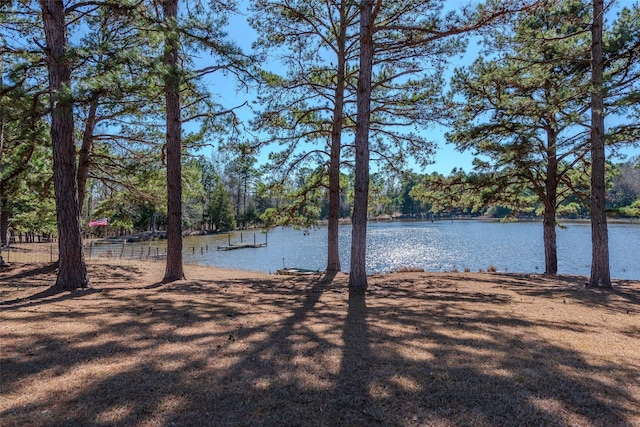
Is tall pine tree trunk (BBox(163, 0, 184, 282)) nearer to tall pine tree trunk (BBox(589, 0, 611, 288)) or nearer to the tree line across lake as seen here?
the tree line across lake

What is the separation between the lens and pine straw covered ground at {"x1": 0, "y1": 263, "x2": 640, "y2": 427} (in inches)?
95.1

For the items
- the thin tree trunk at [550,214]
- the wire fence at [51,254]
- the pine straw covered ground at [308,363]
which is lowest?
the wire fence at [51,254]

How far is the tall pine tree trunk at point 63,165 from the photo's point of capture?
19.5ft

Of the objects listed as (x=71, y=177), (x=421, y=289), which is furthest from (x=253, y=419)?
(x=421, y=289)

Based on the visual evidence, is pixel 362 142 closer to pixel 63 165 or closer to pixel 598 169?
pixel 63 165

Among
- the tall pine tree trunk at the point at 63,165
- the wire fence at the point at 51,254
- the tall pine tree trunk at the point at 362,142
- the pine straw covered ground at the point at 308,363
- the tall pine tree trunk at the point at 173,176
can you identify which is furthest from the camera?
the wire fence at the point at 51,254

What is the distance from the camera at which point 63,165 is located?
6.12 meters

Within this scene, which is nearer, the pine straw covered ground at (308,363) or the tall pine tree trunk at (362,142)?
the pine straw covered ground at (308,363)

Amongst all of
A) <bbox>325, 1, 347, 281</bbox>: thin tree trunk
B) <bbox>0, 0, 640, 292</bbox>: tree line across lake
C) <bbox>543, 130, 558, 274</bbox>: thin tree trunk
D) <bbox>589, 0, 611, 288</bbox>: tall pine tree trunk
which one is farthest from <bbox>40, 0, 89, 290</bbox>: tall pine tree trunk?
<bbox>543, 130, 558, 274</bbox>: thin tree trunk

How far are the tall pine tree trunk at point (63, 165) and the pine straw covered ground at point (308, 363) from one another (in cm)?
63

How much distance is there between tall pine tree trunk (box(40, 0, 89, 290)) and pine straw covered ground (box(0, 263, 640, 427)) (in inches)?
25.0

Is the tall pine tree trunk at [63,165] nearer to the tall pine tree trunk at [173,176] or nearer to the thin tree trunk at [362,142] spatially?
the tall pine tree trunk at [173,176]

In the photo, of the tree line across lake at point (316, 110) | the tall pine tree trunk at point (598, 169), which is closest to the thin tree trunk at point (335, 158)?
the tree line across lake at point (316, 110)

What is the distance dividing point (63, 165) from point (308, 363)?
221 inches
